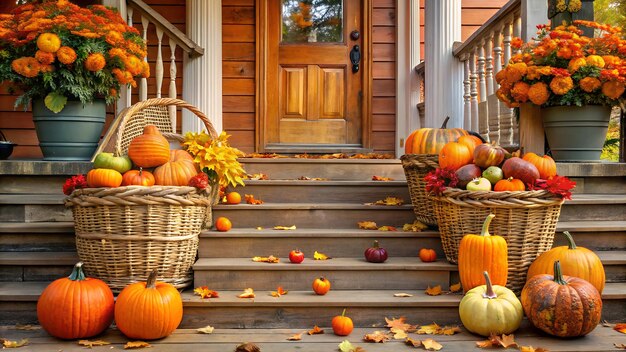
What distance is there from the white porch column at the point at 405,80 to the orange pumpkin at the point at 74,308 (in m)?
3.42

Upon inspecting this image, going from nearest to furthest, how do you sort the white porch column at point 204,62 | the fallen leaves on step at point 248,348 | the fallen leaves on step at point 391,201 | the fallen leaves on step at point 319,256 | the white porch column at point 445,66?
the fallen leaves on step at point 248,348, the fallen leaves on step at point 319,256, the fallen leaves on step at point 391,201, the white porch column at point 445,66, the white porch column at point 204,62

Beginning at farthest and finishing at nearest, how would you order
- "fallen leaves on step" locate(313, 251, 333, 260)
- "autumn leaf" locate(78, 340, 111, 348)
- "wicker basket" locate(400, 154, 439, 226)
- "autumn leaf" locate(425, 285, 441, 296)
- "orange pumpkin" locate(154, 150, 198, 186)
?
"wicker basket" locate(400, 154, 439, 226) → "fallen leaves on step" locate(313, 251, 333, 260) → "orange pumpkin" locate(154, 150, 198, 186) → "autumn leaf" locate(425, 285, 441, 296) → "autumn leaf" locate(78, 340, 111, 348)

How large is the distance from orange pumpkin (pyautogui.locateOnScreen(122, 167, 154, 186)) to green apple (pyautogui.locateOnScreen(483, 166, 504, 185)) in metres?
1.63

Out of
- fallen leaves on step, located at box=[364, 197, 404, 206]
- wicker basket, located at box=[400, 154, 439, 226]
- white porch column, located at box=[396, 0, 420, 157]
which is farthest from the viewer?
white porch column, located at box=[396, 0, 420, 157]

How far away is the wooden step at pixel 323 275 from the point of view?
2.89m

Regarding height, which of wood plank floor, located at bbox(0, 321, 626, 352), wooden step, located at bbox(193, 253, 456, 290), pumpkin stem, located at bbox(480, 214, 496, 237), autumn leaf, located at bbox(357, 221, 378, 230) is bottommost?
wood plank floor, located at bbox(0, 321, 626, 352)

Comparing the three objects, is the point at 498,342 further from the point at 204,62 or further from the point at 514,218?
the point at 204,62

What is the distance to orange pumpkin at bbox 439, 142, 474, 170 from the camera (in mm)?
3006

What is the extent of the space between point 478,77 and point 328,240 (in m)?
1.89

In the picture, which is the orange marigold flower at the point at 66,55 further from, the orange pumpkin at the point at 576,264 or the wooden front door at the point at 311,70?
the orange pumpkin at the point at 576,264

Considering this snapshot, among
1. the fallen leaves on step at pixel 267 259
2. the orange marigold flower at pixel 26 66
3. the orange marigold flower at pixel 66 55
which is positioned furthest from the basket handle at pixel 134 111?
the fallen leaves on step at pixel 267 259

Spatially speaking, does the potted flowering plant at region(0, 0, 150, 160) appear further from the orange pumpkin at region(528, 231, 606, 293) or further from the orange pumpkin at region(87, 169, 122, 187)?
the orange pumpkin at region(528, 231, 606, 293)

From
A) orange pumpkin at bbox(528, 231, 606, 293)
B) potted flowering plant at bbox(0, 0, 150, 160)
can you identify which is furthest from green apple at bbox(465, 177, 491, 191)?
potted flowering plant at bbox(0, 0, 150, 160)

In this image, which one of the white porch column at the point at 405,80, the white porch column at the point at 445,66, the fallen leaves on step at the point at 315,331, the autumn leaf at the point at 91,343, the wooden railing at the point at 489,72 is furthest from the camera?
the white porch column at the point at 405,80
